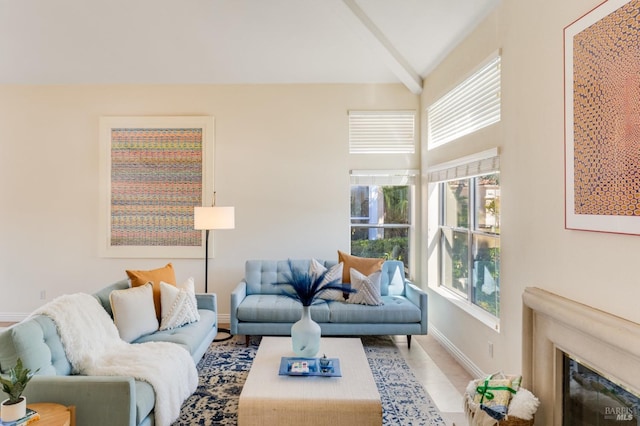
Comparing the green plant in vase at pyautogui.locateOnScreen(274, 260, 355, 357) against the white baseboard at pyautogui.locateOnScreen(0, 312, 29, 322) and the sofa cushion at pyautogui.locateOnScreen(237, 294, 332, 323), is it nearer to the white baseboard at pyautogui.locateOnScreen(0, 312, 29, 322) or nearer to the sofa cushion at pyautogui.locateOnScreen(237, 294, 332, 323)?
the sofa cushion at pyautogui.locateOnScreen(237, 294, 332, 323)

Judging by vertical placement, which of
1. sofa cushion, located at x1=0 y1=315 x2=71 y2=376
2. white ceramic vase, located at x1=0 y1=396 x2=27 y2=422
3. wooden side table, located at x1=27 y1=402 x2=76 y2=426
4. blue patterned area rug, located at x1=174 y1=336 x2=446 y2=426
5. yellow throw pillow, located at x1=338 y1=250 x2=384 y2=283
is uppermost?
yellow throw pillow, located at x1=338 y1=250 x2=384 y2=283

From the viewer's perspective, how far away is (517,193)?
8.56 feet

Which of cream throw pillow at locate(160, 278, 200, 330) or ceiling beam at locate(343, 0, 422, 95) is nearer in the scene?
cream throw pillow at locate(160, 278, 200, 330)

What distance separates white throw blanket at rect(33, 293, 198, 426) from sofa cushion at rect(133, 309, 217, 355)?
18 centimetres

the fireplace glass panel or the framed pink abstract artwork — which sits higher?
the framed pink abstract artwork

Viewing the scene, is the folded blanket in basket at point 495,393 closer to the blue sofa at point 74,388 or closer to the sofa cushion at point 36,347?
the blue sofa at point 74,388

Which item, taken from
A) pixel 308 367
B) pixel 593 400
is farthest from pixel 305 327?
pixel 593 400

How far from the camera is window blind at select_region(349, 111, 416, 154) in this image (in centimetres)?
493

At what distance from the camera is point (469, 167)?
3.36 meters

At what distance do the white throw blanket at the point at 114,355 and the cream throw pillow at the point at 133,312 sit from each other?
116 mm

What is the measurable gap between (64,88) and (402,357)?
210 inches

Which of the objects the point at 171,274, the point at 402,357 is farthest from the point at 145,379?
the point at 402,357

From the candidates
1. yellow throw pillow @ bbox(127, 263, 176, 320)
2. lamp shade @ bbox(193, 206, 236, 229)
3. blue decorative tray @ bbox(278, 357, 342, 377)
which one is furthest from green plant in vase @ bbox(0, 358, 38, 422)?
lamp shade @ bbox(193, 206, 236, 229)

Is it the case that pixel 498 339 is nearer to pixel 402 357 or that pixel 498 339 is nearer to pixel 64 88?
pixel 402 357
